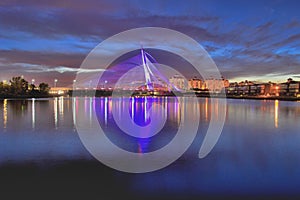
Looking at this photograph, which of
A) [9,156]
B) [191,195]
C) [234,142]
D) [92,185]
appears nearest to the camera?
[191,195]

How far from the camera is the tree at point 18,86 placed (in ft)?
191

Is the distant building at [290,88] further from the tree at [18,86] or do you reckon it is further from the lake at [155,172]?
the lake at [155,172]

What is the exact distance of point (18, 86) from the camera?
60438 mm

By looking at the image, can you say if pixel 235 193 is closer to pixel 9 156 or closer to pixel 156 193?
pixel 156 193

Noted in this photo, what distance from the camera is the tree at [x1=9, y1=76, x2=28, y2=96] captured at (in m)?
58.1

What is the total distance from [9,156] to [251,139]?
21.8 feet

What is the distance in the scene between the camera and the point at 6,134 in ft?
28.9

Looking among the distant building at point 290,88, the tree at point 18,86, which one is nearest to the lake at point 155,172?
the tree at point 18,86

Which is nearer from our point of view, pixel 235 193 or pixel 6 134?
pixel 235 193

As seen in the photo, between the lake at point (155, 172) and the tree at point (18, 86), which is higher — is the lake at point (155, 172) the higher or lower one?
the lower one

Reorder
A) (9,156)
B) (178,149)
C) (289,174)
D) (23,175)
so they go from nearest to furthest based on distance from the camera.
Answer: (23,175) → (289,174) → (9,156) → (178,149)

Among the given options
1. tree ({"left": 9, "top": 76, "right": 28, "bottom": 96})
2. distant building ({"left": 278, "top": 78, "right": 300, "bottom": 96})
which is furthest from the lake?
distant building ({"left": 278, "top": 78, "right": 300, "bottom": 96})

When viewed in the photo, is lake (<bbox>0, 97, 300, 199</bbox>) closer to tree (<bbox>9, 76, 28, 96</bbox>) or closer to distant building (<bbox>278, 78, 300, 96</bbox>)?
tree (<bbox>9, 76, 28, 96</bbox>)

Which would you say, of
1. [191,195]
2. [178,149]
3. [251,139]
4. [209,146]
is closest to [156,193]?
[191,195]
